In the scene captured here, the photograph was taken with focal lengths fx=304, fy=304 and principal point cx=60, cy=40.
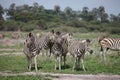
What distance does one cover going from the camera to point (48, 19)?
66938 millimetres

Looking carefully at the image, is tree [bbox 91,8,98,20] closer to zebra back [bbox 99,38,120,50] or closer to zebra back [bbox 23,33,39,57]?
zebra back [bbox 99,38,120,50]

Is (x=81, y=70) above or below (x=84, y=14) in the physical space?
below

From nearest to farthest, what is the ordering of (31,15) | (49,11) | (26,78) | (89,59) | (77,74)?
(26,78) < (77,74) < (89,59) < (31,15) < (49,11)

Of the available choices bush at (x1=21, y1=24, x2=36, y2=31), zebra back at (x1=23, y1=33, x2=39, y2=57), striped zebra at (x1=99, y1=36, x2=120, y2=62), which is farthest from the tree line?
zebra back at (x1=23, y1=33, x2=39, y2=57)

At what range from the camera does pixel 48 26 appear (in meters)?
55.3

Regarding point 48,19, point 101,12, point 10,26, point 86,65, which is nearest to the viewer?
point 86,65

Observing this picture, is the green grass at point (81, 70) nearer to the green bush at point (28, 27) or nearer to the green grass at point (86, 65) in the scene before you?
the green grass at point (86, 65)

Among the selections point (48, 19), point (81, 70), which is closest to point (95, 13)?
point (48, 19)

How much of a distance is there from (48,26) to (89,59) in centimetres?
3648

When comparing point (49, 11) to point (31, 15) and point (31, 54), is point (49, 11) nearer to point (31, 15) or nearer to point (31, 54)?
point (31, 15)

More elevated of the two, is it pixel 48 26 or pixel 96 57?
pixel 48 26

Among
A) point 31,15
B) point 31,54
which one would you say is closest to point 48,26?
point 31,15

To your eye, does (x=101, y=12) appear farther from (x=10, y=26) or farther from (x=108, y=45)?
(x=108, y=45)

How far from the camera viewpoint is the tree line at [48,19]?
5312 centimetres
